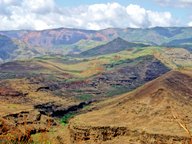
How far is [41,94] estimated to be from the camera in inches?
1617

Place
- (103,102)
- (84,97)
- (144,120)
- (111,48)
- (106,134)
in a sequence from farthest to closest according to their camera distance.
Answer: (111,48), (84,97), (103,102), (144,120), (106,134)

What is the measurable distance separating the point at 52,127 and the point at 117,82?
3386 cm

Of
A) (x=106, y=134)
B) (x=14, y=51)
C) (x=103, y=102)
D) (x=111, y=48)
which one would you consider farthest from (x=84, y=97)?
(x=14, y=51)

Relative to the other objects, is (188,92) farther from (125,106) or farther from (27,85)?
(27,85)

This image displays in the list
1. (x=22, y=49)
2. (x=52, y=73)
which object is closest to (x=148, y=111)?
(x=52, y=73)

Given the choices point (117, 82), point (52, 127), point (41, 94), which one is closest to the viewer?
point (52, 127)

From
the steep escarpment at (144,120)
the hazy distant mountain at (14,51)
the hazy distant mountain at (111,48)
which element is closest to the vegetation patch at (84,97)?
the steep escarpment at (144,120)

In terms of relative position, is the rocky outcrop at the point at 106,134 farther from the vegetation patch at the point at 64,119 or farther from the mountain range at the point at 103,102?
the vegetation patch at the point at 64,119

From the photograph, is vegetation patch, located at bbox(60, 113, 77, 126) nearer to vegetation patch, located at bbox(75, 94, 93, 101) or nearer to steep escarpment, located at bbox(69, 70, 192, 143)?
vegetation patch, located at bbox(75, 94, 93, 101)

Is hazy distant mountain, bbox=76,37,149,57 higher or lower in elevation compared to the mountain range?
higher

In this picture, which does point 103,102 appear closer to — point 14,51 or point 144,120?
point 144,120

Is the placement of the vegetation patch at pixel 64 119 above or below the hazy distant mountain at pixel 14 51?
below

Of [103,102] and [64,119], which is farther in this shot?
[103,102]

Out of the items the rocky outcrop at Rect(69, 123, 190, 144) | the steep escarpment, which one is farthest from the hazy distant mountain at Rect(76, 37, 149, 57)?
the rocky outcrop at Rect(69, 123, 190, 144)
